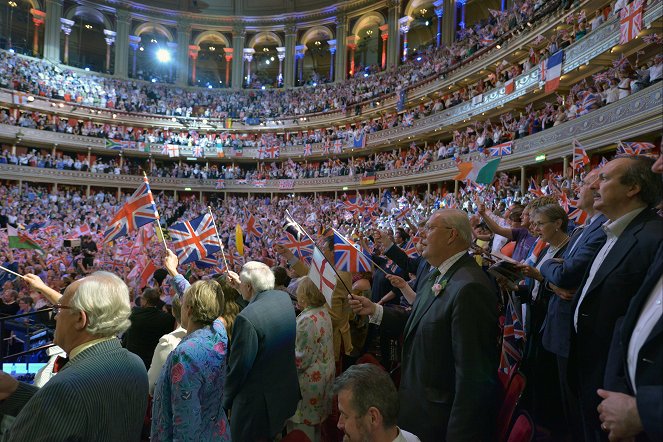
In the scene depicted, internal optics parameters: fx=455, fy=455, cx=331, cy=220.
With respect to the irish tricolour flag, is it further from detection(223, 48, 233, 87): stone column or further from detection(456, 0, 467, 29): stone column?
detection(223, 48, 233, 87): stone column

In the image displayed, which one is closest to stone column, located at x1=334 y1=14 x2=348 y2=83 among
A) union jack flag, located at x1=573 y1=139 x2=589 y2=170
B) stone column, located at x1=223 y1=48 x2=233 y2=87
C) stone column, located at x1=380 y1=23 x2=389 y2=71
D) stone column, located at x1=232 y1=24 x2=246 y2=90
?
stone column, located at x1=380 y1=23 x2=389 y2=71

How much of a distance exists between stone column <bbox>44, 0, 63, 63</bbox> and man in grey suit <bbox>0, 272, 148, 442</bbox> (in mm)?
41012

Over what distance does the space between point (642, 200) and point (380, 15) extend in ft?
119

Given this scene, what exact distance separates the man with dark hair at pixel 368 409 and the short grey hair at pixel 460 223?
1.06 metres

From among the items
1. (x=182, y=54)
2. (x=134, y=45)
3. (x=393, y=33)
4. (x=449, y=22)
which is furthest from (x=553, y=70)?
(x=134, y=45)

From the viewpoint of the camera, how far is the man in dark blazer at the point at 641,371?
57.5 inches

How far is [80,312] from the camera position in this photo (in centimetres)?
194

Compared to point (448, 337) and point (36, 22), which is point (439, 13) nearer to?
point (36, 22)

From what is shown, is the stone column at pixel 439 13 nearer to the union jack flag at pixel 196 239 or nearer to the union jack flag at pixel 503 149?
the union jack flag at pixel 503 149

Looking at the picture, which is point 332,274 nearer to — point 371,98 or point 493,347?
point 493,347

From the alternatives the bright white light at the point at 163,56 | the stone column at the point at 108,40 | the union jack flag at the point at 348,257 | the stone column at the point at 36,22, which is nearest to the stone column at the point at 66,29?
the stone column at the point at 36,22

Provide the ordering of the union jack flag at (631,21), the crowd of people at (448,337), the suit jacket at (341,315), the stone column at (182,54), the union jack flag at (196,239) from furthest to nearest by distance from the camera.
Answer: the stone column at (182,54) → the union jack flag at (631,21) → the union jack flag at (196,239) → the suit jacket at (341,315) → the crowd of people at (448,337)

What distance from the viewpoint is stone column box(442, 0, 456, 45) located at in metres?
28.3

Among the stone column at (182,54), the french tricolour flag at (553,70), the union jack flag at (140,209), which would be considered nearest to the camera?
the union jack flag at (140,209)
